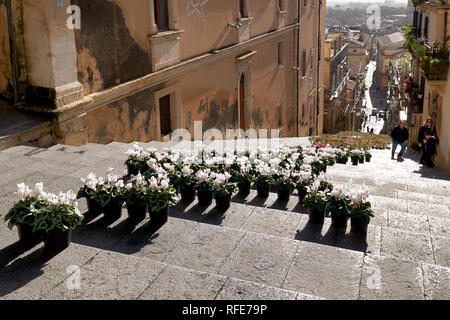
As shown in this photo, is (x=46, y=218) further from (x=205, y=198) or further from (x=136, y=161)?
(x=136, y=161)

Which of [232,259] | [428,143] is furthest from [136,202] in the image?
[428,143]

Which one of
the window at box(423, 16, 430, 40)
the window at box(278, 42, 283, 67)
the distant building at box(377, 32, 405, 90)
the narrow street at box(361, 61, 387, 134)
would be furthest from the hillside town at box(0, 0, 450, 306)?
the distant building at box(377, 32, 405, 90)

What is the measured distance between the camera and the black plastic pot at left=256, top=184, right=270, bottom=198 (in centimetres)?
692

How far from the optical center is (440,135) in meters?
17.8

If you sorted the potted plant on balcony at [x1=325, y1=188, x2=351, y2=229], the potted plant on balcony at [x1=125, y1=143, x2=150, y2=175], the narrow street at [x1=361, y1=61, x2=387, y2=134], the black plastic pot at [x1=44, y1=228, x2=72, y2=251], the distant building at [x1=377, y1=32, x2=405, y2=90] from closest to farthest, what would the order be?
1. the black plastic pot at [x1=44, y1=228, x2=72, y2=251]
2. the potted plant on balcony at [x1=325, y1=188, x2=351, y2=229]
3. the potted plant on balcony at [x1=125, y1=143, x2=150, y2=175]
4. the narrow street at [x1=361, y1=61, x2=387, y2=134]
5. the distant building at [x1=377, y1=32, x2=405, y2=90]

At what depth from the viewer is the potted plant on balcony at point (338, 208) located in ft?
17.9

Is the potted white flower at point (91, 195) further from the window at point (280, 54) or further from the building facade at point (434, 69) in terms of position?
the window at point (280, 54)

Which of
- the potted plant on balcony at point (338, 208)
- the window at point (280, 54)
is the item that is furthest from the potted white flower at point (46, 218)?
the window at point (280, 54)

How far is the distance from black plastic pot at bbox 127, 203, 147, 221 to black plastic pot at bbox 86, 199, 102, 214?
1.16 ft

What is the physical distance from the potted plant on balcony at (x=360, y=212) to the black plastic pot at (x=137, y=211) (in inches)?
85.5

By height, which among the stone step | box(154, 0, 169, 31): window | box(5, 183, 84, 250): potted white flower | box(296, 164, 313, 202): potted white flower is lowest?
box(296, 164, 313, 202): potted white flower

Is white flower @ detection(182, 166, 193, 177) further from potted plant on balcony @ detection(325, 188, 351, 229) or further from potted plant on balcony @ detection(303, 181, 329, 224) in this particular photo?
potted plant on balcony @ detection(325, 188, 351, 229)
